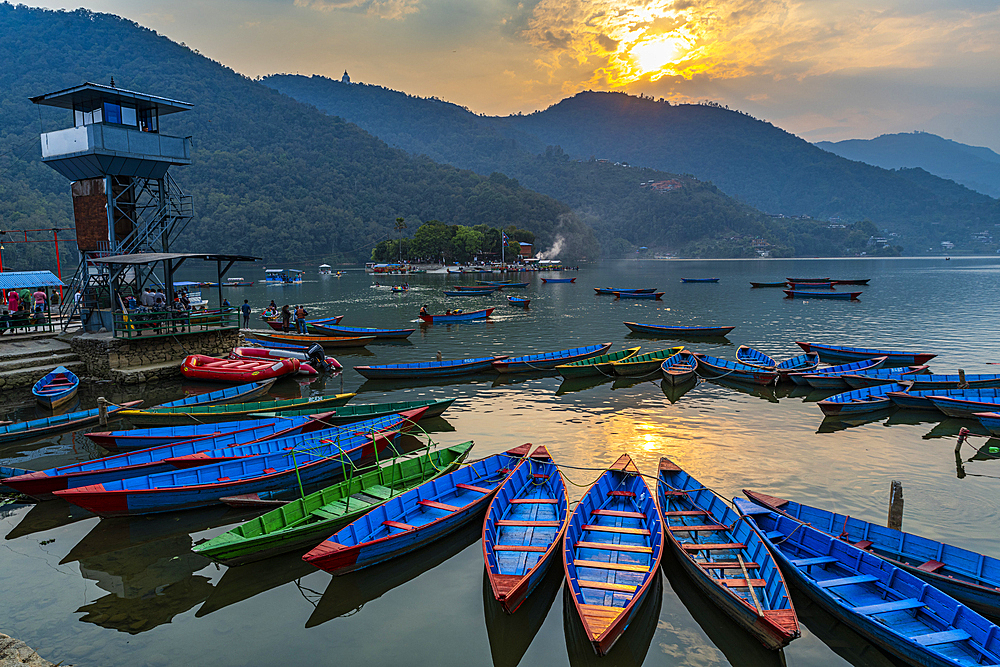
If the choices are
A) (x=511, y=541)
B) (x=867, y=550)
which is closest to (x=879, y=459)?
(x=867, y=550)

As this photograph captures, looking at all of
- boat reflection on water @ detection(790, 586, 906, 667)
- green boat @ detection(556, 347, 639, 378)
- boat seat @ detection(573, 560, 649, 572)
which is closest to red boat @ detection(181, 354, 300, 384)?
green boat @ detection(556, 347, 639, 378)

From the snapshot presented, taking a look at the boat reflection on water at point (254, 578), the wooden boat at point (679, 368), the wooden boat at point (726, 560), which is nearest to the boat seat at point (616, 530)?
the wooden boat at point (726, 560)

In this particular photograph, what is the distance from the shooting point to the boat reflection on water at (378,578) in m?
11.2

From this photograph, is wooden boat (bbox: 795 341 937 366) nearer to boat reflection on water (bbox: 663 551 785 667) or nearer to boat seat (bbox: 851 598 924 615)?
boat seat (bbox: 851 598 924 615)

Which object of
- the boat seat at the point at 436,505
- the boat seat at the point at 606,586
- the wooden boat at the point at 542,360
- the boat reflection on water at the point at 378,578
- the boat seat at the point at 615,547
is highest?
the wooden boat at the point at 542,360

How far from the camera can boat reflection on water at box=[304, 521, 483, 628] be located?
11.2 meters

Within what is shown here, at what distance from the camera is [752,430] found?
22141 millimetres

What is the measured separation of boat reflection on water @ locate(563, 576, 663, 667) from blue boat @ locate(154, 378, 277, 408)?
17715mm

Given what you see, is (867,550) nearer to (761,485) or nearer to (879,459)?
Result: (761,485)

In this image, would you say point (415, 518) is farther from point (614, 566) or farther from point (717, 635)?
point (717, 635)

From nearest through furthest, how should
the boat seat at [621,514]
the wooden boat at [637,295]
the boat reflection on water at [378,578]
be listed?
1. the boat reflection on water at [378,578]
2. the boat seat at [621,514]
3. the wooden boat at [637,295]

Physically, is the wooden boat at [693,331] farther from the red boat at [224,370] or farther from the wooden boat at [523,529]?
the wooden boat at [523,529]

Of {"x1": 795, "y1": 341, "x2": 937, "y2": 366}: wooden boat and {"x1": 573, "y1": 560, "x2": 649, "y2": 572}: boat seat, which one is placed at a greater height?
{"x1": 795, "y1": 341, "x2": 937, "y2": 366}: wooden boat

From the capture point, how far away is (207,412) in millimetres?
20688
